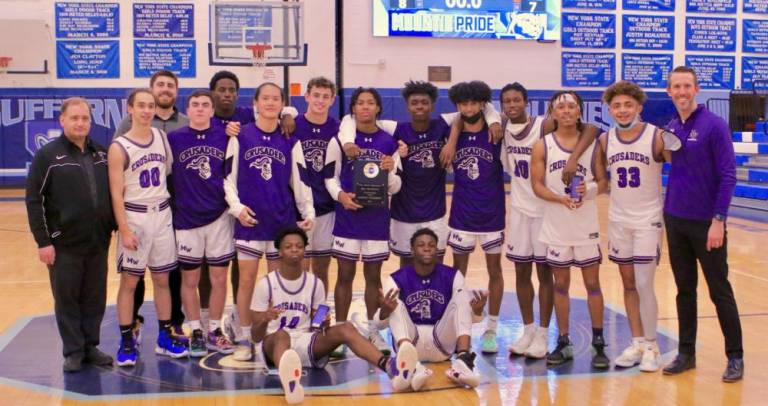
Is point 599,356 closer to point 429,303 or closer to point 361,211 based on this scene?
point 429,303

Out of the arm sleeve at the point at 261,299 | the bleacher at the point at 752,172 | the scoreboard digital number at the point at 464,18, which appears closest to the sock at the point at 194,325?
the arm sleeve at the point at 261,299

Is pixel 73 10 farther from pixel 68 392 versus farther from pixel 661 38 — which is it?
pixel 68 392

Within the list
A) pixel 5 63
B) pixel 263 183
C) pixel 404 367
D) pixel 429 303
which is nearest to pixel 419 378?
pixel 404 367

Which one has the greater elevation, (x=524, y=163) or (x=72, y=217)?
(x=524, y=163)

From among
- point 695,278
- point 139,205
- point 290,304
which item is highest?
point 139,205

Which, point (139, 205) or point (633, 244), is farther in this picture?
point (139, 205)

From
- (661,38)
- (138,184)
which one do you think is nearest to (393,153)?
(138,184)

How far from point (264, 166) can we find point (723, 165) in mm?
2891

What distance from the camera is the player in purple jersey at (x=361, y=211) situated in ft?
19.8

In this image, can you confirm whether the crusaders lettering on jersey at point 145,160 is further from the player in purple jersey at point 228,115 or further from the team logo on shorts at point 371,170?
the team logo on shorts at point 371,170

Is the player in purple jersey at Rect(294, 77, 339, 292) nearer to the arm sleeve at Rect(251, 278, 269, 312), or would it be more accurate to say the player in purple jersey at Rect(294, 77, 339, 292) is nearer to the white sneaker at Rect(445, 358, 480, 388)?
the arm sleeve at Rect(251, 278, 269, 312)

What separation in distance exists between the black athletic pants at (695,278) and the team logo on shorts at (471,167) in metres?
1.32

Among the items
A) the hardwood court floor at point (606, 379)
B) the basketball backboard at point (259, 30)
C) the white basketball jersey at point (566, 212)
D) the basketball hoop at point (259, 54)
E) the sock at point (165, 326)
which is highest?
the basketball backboard at point (259, 30)

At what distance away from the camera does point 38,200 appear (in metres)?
5.45
